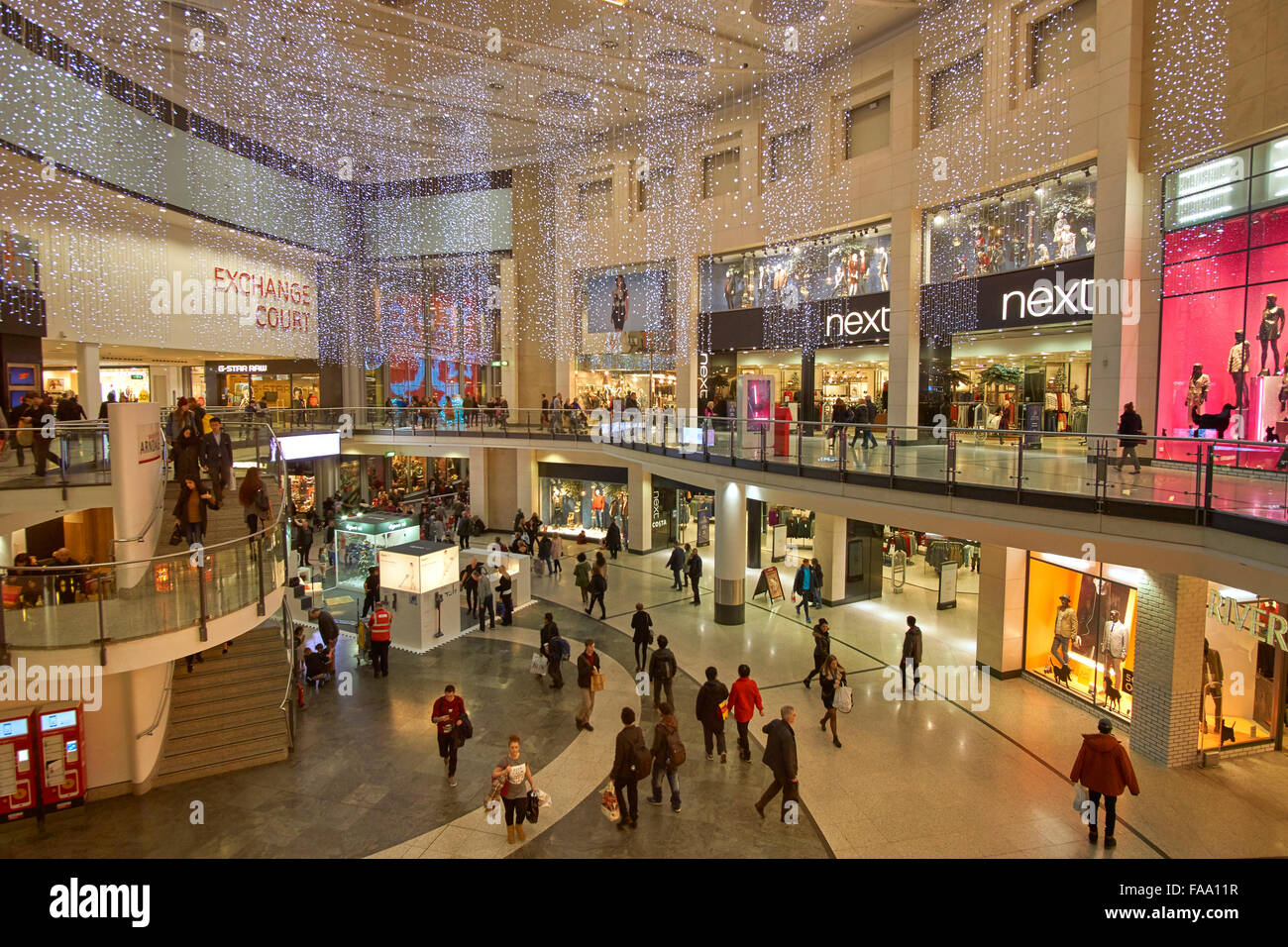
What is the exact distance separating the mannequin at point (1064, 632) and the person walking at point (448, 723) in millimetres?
9213

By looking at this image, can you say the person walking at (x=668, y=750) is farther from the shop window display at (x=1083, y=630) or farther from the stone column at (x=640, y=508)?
the stone column at (x=640, y=508)

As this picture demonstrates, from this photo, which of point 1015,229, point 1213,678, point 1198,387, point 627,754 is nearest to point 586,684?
point 627,754

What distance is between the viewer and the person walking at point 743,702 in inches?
324

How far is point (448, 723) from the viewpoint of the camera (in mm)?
7672

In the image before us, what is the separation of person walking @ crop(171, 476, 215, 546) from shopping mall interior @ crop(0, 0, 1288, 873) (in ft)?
0.35

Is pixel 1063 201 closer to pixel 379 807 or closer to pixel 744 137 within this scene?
pixel 744 137

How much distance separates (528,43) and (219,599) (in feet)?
47.2

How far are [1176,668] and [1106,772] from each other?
2862 millimetres

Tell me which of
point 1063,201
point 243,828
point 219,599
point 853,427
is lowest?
point 243,828

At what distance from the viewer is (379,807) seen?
743 cm

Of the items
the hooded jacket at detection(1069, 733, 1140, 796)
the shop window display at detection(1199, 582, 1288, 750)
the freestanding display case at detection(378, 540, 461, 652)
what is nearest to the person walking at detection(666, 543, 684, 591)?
Answer: the freestanding display case at detection(378, 540, 461, 652)

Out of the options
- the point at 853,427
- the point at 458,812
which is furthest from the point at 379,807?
the point at 853,427

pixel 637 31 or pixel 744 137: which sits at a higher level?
pixel 637 31

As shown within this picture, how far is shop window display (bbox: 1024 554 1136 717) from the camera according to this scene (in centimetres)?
949
